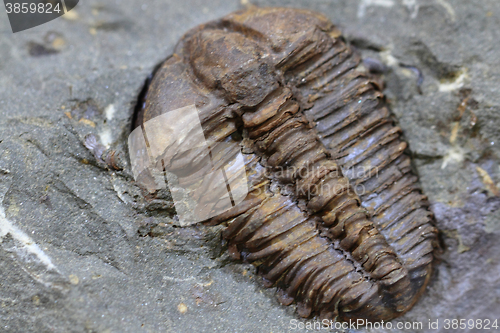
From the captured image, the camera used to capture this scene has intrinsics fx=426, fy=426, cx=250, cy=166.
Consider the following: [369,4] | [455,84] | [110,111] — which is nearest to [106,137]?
[110,111]

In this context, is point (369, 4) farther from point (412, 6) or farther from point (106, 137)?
point (106, 137)

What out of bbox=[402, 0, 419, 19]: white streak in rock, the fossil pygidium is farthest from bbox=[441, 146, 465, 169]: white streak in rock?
bbox=[402, 0, 419, 19]: white streak in rock

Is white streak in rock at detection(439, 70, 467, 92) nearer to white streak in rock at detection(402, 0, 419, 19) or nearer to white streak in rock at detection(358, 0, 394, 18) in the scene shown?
white streak in rock at detection(402, 0, 419, 19)

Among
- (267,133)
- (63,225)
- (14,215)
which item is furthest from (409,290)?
(14,215)

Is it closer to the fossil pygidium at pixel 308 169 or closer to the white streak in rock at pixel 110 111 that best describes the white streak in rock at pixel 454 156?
the fossil pygidium at pixel 308 169

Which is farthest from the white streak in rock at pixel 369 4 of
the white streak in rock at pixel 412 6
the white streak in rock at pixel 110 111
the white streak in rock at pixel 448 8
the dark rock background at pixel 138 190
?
the white streak in rock at pixel 110 111
